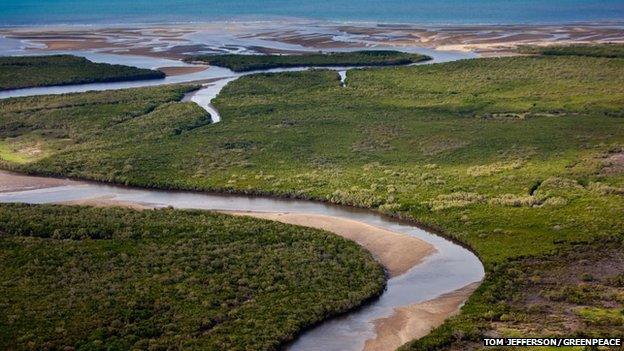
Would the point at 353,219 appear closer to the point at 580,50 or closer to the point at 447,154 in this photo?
Result: the point at 447,154

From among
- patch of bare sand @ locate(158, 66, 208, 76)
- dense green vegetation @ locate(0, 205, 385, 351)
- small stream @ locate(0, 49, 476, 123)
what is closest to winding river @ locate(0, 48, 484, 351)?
dense green vegetation @ locate(0, 205, 385, 351)

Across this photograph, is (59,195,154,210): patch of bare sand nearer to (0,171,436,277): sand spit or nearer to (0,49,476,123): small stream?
(0,171,436,277): sand spit

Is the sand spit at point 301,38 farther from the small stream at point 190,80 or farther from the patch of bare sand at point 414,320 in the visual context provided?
the patch of bare sand at point 414,320

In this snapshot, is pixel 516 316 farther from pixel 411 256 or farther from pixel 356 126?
pixel 356 126

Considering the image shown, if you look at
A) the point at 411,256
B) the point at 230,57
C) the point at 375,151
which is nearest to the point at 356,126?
the point at 375,151

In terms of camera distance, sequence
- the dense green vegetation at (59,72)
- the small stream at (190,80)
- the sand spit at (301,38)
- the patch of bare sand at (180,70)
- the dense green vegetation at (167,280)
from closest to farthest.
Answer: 1. the dense green vegetation at (167,280)
2. the small stream at (190,80)
3. the dense green vegetation at (59,72)
4. the patch of bare sand at (180,70)
5. the sand spit at (301,38)

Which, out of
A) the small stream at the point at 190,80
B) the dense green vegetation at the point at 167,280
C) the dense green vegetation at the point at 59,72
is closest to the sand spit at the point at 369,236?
the dense green vegetation at the point at 167,280

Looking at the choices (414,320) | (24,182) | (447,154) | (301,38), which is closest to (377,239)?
(414,320)
